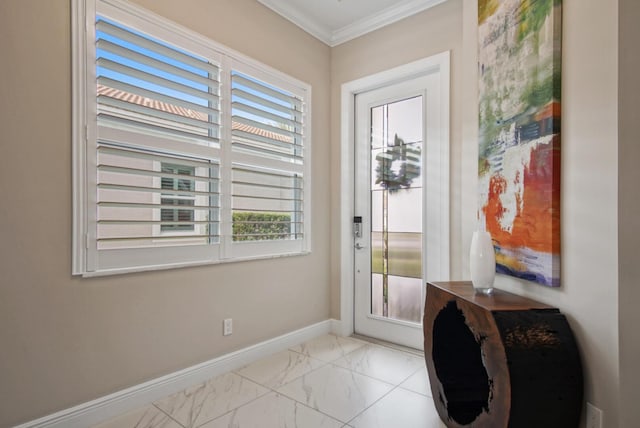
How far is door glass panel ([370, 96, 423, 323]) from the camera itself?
2.92m

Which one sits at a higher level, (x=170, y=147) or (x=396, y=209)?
(x=170, y=147)

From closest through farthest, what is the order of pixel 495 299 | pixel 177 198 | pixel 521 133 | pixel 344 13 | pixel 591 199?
pixel 591 199 < pixel 495 299 < pixel 521 133 < pixel 177 198 < pixel 344 13

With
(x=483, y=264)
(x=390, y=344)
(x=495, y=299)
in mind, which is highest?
(x=483, y=264)

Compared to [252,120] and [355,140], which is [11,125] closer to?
[252,120]

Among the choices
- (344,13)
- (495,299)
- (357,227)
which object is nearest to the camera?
(495,299)

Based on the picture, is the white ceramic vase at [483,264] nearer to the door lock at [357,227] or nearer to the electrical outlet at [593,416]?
the electrical outlet at [593,416]

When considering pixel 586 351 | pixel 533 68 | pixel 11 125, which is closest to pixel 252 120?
pixel 11 125

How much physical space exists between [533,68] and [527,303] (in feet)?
3.66

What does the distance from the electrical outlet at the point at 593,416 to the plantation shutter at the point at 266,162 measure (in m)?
2.14

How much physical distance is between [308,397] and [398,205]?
1.68 metres

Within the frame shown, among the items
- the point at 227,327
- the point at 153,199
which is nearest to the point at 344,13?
the point at 153,199

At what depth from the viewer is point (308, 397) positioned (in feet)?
6.97

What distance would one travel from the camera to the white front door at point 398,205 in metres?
2.80

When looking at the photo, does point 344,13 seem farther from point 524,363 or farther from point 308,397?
point 308,397
